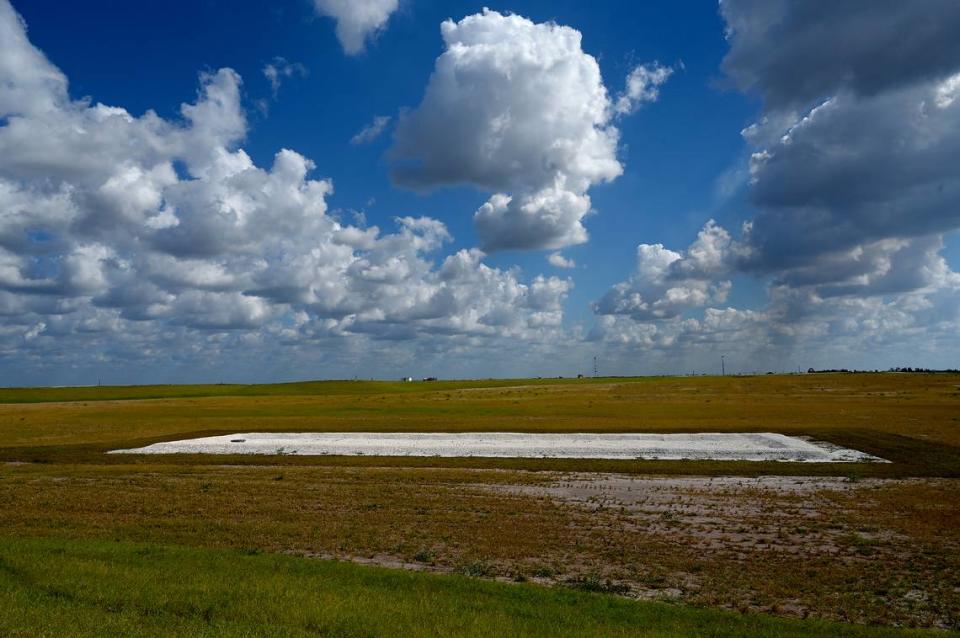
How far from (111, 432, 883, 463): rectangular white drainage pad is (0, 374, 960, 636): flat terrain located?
126 inches

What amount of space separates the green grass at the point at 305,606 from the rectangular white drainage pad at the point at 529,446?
2198cm

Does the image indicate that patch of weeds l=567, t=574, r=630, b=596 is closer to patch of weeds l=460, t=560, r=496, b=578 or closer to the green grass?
the green grass

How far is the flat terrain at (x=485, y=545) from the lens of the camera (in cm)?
1019

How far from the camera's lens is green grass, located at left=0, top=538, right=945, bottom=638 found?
9367 mm

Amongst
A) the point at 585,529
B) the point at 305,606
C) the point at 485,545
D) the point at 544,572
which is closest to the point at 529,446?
the point at 585,529

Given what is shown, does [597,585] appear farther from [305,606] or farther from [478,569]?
[305,606]

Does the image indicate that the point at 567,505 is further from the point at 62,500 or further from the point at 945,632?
the point at 62,500

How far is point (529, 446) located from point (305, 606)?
95.3ft

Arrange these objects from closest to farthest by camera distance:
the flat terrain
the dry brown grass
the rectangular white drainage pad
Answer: the flat terrain → the dry brown grass → the rectangular white drainage pad

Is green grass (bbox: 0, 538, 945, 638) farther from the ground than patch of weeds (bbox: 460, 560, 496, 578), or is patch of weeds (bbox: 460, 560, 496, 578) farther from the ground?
green grass (bbox: 0, 538, 945, 638)

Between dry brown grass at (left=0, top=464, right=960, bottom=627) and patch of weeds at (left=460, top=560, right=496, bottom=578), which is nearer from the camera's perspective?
dry brown grass at (left=0, top=464, right=960, bottom=627)

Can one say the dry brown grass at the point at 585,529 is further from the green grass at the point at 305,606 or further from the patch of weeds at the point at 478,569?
the green grass at the point at 305,606

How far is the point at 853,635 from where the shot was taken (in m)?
9.80

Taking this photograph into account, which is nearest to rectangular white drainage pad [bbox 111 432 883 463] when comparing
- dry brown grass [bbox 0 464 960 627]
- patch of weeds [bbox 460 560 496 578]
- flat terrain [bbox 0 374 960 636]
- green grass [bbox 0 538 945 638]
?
flat terrain [bbox 0 374 960 636]
